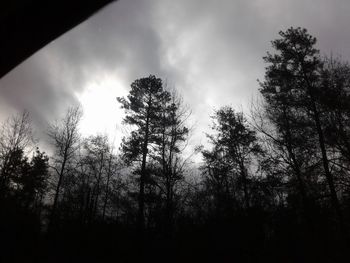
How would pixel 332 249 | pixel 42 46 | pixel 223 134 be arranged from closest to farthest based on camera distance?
1. pixel 42 46
2. pixel 332 249
3. pixel 223 134

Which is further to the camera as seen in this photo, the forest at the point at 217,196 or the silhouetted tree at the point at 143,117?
the silhouetted tree at the point at 143,117

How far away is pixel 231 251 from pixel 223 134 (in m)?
16.4

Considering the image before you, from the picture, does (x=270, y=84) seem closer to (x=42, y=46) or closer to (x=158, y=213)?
(x=158, y=213)

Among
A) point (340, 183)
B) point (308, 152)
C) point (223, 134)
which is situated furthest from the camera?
point (223, 134)

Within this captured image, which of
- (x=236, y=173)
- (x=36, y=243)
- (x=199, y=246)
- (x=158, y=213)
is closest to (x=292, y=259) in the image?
(x=199, y=246)

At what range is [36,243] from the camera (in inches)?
382

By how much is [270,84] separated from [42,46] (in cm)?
2052

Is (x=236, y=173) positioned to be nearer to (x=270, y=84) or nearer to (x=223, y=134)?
(x=223, y=134)

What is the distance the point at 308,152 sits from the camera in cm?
1709

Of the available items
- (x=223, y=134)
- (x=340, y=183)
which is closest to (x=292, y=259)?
(x=340, y=183)

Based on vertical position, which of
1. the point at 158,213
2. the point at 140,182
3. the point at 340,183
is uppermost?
the point at 140,182

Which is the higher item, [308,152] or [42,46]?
[308,152]

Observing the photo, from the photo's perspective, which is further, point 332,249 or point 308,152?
point 308,152

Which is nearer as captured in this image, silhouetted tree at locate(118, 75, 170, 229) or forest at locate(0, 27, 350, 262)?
forest at locate(0, 27, 350, 262)
